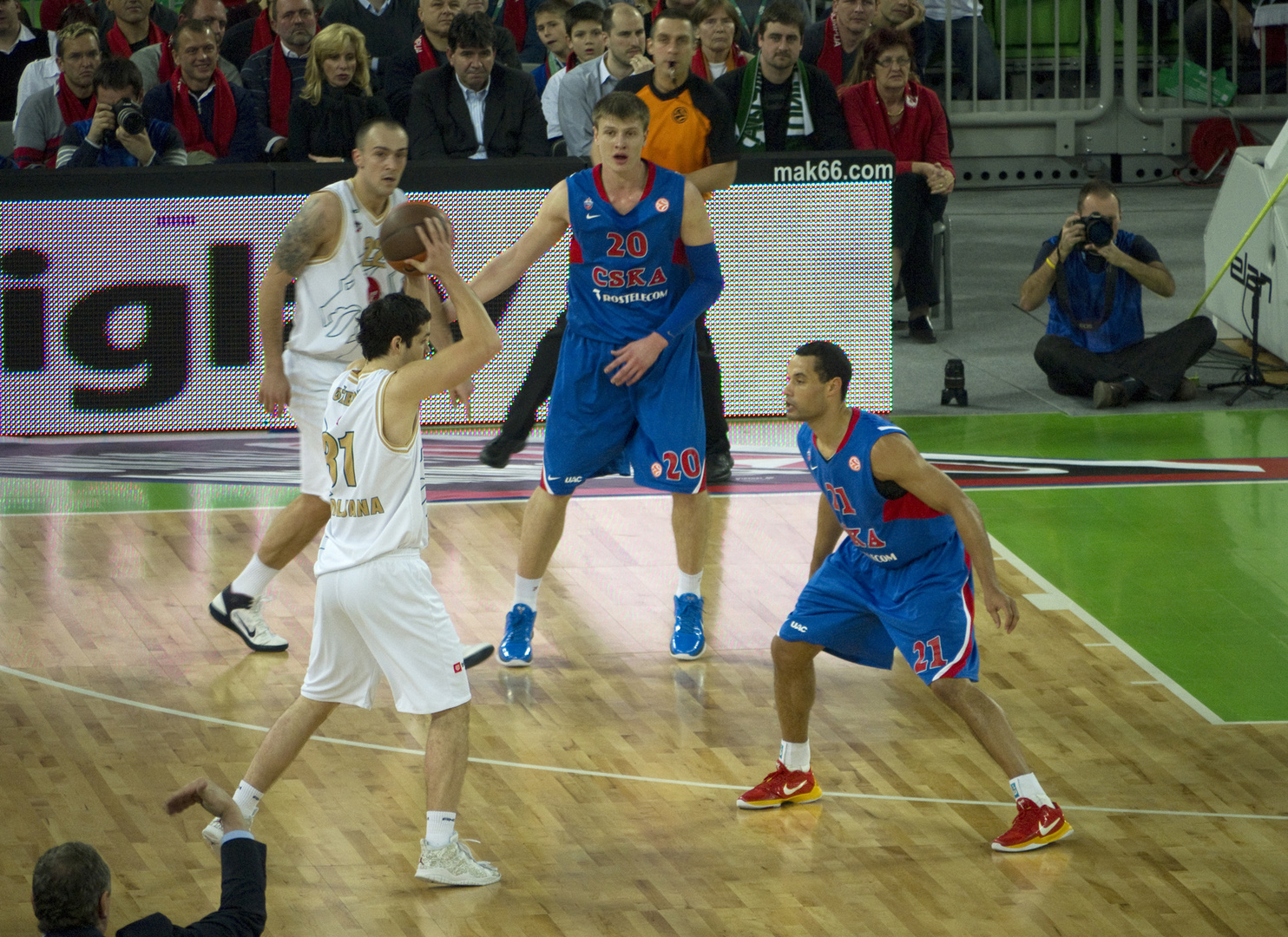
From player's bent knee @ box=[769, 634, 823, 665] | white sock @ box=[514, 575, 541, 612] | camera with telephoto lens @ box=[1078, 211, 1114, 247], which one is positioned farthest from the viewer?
camera with telephoto lens @ box=[1078, 211, 1114, 247]

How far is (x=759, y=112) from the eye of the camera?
427 inches

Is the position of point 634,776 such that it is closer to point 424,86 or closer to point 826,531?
point 826,531

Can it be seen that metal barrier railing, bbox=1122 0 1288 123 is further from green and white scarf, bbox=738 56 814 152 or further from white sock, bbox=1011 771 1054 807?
white sock, bbox=1011 771 1054 807

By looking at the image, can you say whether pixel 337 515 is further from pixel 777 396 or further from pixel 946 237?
pixel 946 237

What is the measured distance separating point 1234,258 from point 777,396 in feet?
10.9

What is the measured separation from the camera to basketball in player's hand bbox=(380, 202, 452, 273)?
5.65 m

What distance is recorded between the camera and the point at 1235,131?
1605 centimetres

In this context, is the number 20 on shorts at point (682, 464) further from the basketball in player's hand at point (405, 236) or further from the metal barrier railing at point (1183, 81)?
the metal barrier railing at point (1183, 81)

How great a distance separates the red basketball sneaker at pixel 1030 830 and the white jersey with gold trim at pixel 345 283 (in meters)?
2.89

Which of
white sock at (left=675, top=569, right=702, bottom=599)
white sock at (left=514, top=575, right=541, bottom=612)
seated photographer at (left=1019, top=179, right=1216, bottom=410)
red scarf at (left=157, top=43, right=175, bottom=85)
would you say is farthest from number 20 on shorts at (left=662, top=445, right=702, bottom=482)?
red scarf at (left=157, top=43, right=175, bottom=85)

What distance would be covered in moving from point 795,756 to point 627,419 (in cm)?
166

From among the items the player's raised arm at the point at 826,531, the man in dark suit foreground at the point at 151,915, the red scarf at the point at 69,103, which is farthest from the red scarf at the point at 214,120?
the man in dark suit foreground at the point at 151,915

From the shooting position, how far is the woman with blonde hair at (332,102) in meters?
10.4

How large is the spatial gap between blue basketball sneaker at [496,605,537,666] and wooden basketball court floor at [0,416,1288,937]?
2.7 inches
